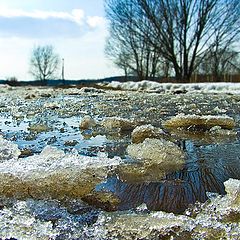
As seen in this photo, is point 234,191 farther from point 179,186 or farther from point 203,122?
point 203,122

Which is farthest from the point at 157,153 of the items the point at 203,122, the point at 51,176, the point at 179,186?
the point at 203,122

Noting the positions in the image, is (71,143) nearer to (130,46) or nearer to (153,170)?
(153,170)

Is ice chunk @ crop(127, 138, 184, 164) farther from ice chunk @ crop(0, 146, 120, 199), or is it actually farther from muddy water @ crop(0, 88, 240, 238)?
ice chunk @ crop(0, 146, 120, 199)

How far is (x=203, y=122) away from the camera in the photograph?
2.61m

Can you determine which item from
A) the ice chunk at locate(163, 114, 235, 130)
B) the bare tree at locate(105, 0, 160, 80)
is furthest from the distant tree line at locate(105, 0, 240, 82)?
the ice chunk at locate(163, 114, 235, 130)

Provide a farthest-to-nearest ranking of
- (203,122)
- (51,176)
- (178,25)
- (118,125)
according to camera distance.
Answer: (178,25), (118,125), (203,122), (51,176)

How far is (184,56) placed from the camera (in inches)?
755

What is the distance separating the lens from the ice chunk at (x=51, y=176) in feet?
3.76

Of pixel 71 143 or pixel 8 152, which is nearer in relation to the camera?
pixel 8 152

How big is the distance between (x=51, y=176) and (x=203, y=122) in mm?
1642

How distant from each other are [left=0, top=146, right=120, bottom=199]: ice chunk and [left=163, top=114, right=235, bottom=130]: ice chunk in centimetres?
134

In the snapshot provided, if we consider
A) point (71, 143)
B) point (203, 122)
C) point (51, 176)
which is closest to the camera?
point (51, 176)

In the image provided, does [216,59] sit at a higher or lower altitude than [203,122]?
higher

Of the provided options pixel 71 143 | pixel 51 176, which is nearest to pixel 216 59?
pixel 71 143
